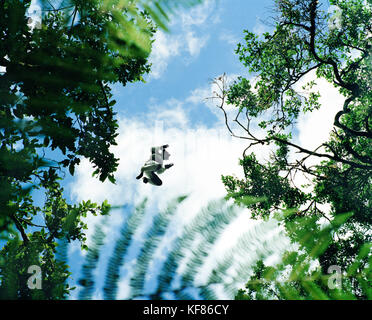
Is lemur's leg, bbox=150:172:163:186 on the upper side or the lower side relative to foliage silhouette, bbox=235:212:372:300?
upper

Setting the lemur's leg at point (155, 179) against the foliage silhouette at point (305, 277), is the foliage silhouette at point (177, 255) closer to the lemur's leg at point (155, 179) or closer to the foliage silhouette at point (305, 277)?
the foliage silhouette at point (305, 277)

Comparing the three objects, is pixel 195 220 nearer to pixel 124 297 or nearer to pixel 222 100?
pixel 124 297

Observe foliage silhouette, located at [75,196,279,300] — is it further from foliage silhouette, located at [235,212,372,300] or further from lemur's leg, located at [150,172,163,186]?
lemur's leg, located at [150,172,163,186]

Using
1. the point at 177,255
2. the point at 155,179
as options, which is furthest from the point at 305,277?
the point at 155,179

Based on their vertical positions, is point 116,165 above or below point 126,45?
above

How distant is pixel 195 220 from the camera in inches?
32.4

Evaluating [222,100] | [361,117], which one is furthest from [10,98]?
[361,117]

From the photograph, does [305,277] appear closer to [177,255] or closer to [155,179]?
[177,255]

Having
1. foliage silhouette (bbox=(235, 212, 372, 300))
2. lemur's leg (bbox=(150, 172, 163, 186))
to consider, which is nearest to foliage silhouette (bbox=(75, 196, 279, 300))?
foliage silhouette (bbox=(235, 212, 372, 300))

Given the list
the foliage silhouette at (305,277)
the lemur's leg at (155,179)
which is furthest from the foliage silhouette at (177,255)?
→ the lemur's leg at (155,179)

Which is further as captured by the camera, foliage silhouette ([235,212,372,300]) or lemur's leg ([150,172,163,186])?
lemur's leg ([150,172,163,186])

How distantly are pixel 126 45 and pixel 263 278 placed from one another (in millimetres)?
940

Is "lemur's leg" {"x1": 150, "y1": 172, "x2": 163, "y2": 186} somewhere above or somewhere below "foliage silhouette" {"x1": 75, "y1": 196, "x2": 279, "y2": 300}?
above
